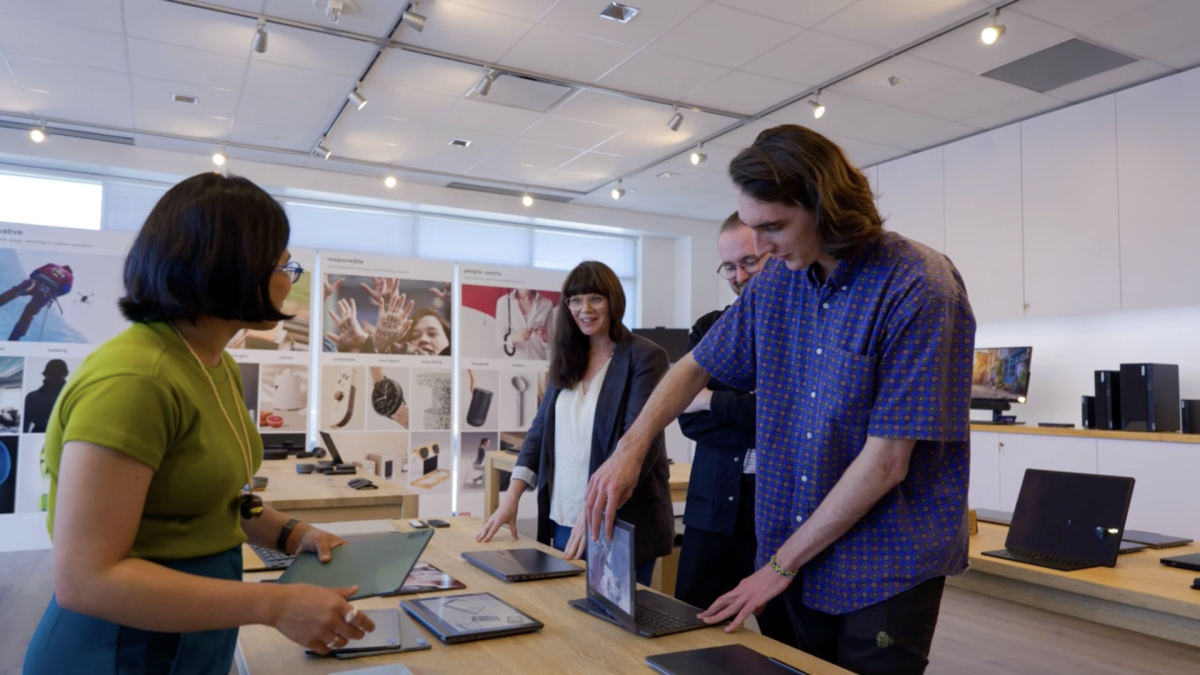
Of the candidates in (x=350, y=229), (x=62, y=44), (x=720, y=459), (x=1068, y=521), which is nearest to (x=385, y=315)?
(x=350, y=229)

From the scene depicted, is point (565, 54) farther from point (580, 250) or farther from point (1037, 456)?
point (580, 250)

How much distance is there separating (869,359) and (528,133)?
5361 millimetres

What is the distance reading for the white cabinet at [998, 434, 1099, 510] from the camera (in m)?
5.11

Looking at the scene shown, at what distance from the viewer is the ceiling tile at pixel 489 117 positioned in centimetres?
571

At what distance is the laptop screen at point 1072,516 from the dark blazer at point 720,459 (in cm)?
79

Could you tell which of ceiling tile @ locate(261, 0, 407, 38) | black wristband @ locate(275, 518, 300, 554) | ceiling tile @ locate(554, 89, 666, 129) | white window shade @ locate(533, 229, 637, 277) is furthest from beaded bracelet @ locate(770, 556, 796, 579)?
white window shade @ locate(533, 229, 637, 277)

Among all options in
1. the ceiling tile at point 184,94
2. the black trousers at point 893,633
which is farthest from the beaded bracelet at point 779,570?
the ceiling tile at point 184,94

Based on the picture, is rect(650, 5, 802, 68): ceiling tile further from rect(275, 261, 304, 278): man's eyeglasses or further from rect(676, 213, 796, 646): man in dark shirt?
rect(275, 261, 304, 278): man's eyeglasses

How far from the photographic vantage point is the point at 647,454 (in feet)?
7.22

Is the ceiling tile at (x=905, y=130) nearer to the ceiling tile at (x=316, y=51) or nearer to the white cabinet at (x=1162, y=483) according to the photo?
the white cabinet at (x=1162, y=483)

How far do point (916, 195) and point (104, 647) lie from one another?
6.70 m

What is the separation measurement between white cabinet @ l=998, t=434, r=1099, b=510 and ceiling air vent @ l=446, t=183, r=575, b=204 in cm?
485

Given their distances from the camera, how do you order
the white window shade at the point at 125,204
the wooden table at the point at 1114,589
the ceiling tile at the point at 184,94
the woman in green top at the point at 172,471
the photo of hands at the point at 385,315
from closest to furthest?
the woman in green top at the point at 172,471, the wooden table at the point at 1114,589, the ceiling tile at the point at 184,94, the white window shade at the point at 125,204, the photo of hands at the point at 385,315

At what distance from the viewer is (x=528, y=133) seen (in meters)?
6.30
